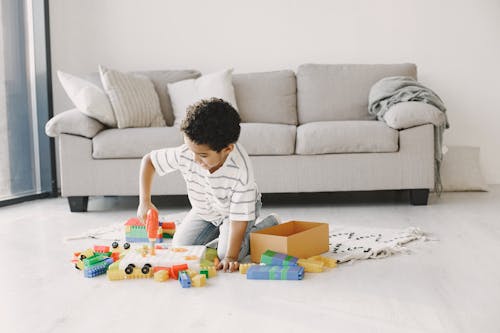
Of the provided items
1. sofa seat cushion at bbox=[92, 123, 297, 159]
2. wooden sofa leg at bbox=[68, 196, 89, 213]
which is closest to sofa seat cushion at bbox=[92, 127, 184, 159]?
sofa seat cushion at bbox=[92, 123, 297, 159]

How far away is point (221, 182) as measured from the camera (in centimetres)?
225

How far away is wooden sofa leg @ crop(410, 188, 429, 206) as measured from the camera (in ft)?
11.7

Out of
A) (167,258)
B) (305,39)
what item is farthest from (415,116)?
(167,258)

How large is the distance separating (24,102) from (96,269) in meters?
2.46

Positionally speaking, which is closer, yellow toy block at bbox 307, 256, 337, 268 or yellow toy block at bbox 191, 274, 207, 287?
yellow toy block at bbox 191, 274, 207, 287

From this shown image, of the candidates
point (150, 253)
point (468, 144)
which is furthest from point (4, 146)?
point (468, 144)

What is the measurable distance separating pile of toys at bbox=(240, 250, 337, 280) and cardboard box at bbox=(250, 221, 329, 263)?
46 mm

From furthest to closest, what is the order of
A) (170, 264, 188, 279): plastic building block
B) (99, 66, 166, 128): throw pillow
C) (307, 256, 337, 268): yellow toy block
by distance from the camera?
(99, 66, 166, 128): throw pillow < (307, 256, 337, 268): yellow toy block < (170, 264, 188, 279): plastic building block

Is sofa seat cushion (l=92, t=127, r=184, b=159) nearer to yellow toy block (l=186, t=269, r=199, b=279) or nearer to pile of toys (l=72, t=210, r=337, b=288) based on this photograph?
pile of toys (l=72, t=210, r=337, b=288)

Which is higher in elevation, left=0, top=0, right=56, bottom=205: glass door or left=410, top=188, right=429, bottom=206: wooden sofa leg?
left=0, top=0, right=56, bottom=205: glass door

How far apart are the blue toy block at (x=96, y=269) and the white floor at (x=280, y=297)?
37mm

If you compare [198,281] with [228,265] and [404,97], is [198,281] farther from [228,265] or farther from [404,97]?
[404,97]

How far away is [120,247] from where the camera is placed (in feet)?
8.43

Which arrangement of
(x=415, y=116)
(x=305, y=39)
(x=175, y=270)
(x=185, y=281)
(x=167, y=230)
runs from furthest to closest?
1. (x=305, y=39)
2. (x=415, y=116)
3. (x=167, y=230)
4. (x=175, y=270)
5. (x=185, y=281)
